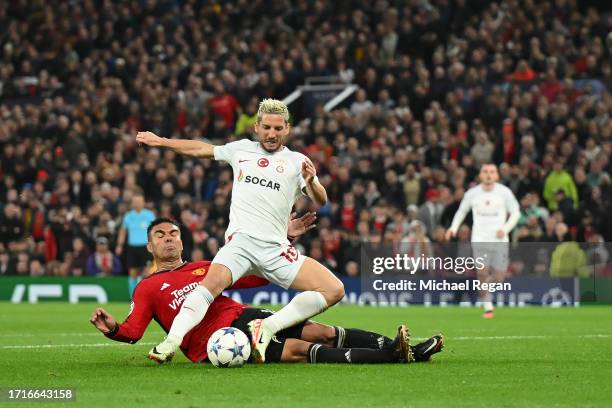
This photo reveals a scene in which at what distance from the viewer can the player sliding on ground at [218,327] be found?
31.9 ft

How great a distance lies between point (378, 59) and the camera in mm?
28406

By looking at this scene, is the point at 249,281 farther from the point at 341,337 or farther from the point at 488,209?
the point at 488,209

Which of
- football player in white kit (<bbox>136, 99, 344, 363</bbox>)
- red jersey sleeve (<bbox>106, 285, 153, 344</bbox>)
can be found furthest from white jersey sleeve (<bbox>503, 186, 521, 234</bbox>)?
red jersey sleeve (<bbox>106, 285, 153, 344</bbox>)

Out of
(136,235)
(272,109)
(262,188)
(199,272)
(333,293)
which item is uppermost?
(272,109)

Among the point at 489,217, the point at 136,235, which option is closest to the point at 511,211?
the point at 489,217

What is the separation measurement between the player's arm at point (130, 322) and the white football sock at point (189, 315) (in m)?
0.32

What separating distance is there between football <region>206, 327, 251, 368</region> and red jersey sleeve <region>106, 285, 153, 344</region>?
57cm

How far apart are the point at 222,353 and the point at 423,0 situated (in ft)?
68.9

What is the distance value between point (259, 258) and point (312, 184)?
0.72 metres

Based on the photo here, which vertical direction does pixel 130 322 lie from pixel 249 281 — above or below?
below

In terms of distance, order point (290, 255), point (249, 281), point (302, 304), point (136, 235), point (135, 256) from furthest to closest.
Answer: point (135, 256) < point (136, 235) < point (249, 281) < point (290, 255) < point (302, 304)

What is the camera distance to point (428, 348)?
9.76m

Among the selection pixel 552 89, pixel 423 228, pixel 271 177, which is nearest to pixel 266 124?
pixel 271 177

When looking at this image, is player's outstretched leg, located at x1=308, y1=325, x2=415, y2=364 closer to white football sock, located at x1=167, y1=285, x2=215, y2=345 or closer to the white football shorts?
the white football shorts
